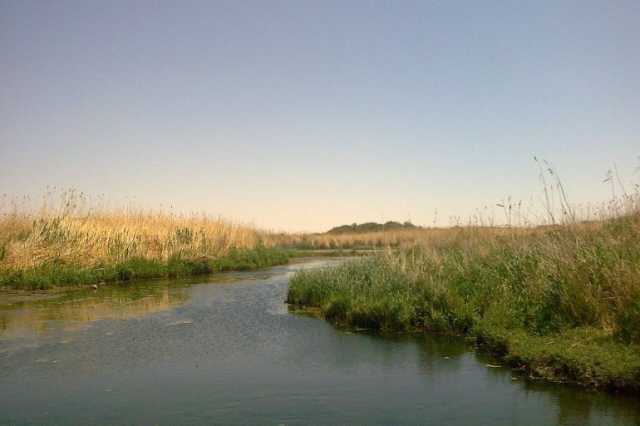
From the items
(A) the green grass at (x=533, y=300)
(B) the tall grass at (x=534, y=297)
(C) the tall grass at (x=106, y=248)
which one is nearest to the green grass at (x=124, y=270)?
(C) the tall grass at (x=106, y=248)

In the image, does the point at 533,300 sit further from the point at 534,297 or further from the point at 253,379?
the point at 253,379

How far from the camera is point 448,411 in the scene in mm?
6449

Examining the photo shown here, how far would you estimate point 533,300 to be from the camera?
9477mm

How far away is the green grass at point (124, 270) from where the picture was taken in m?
17.6

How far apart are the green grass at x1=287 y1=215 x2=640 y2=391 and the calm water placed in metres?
0.49

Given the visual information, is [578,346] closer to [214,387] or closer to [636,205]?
[636,205]

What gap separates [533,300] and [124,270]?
1625cm

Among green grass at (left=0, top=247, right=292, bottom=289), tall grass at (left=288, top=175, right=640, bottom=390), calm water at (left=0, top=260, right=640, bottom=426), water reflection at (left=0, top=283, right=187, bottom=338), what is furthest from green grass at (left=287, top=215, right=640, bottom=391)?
green grass at (left=0, top=247, right=292, bottom=289)

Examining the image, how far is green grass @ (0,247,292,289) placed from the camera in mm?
17641

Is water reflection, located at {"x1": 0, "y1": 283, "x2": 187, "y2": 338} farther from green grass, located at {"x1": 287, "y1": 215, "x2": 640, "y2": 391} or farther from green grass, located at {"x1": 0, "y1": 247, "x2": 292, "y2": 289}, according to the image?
green grass, located at {"x1": 287, "y1": 215, "x2": 640, "y2": 391}

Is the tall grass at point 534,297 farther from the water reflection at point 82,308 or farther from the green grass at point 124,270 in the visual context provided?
the green grass at point 124,270

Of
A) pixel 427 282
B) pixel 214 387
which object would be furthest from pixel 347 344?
pixel 214 387

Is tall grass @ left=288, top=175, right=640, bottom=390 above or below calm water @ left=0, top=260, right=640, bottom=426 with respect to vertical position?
above

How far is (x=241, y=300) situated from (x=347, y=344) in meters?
6.69
